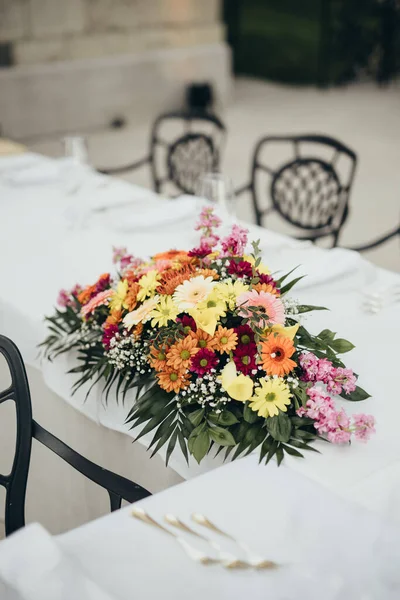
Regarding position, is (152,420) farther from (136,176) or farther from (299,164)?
(136,176)

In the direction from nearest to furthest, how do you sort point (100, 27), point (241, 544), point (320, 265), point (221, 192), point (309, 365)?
1. point (241, 544)
2. point (309, 365)
3. point (320, 265)
4. point (221, 192)
5. point (100, 27)

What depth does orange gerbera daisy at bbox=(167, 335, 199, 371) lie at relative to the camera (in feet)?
4.57

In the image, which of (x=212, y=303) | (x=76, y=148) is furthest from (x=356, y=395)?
(x=76, y=148)

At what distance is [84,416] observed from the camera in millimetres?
1841

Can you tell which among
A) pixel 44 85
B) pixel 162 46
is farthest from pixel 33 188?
pixel 162 46

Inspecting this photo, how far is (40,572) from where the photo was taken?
1.01 meters

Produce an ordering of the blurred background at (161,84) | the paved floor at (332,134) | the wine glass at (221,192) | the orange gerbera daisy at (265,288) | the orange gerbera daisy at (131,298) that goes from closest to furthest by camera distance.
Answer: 1. the orange gerbera daisy at (265,288)
2. the orange gerbera daisy at (131,298)
3. the wine glass at (221,192)
4. the paved floor at (332,134)
5. the blurred background at (161,84)

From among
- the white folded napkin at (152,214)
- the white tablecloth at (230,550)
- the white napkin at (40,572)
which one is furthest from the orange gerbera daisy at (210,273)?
the white folded napkin at (152,214)

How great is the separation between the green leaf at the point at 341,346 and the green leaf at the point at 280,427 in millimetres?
230

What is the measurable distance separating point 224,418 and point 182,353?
13cm

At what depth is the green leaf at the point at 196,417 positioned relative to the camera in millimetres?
1381

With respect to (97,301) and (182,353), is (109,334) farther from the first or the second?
(182,353)

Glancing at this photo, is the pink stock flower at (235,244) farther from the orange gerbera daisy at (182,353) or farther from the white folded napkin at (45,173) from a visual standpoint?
the white folded napkin at (45,173)

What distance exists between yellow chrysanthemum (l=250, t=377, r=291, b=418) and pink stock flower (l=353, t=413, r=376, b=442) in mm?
118
